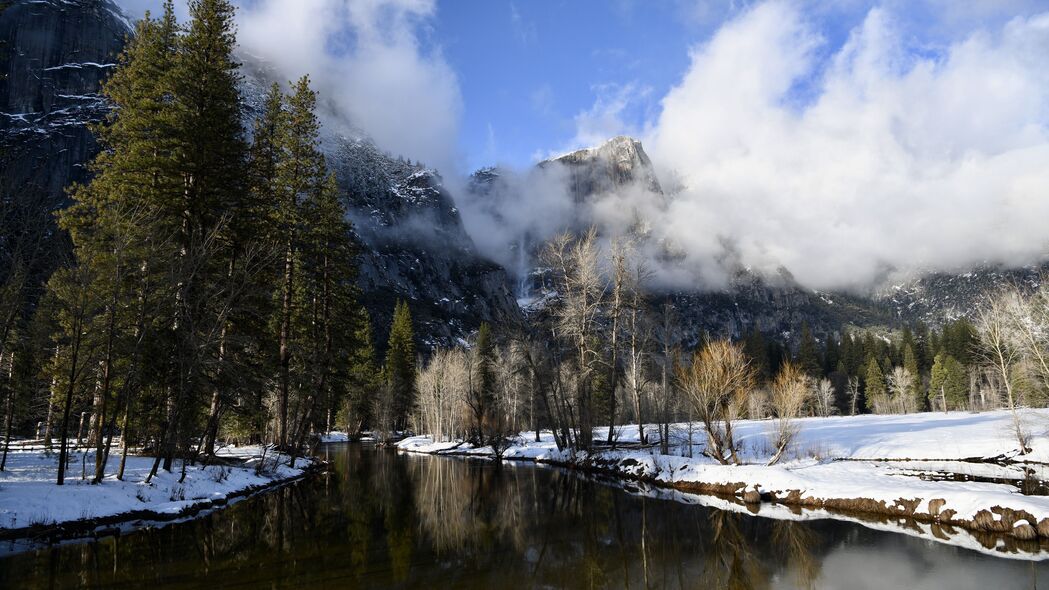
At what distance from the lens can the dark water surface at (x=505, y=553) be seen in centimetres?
945

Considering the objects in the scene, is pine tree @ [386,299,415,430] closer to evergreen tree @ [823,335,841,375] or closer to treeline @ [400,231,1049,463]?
treeline @ [400,231,1049,463]

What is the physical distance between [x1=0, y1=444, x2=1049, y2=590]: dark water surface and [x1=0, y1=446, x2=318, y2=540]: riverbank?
112 centimetres

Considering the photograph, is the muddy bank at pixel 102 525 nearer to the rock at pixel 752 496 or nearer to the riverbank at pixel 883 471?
the riverbank at pixel 883 471

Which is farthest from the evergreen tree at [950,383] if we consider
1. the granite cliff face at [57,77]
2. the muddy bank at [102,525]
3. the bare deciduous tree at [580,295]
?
the granite cliff face at [57,77]

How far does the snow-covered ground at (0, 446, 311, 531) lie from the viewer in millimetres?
12570

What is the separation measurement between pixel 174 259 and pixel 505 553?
14339 mm

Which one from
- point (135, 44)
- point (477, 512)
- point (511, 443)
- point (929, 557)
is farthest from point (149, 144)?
point (511, 443)

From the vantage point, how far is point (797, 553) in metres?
11.6

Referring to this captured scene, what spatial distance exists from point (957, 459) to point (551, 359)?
80.7 ft

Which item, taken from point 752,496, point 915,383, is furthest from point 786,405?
point 915,383

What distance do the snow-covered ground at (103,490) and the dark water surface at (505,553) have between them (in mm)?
1363

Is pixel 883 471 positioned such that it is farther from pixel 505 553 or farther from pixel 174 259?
pixel 174 259

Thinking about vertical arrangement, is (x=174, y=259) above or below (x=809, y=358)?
below

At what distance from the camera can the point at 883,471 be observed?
24.0m
